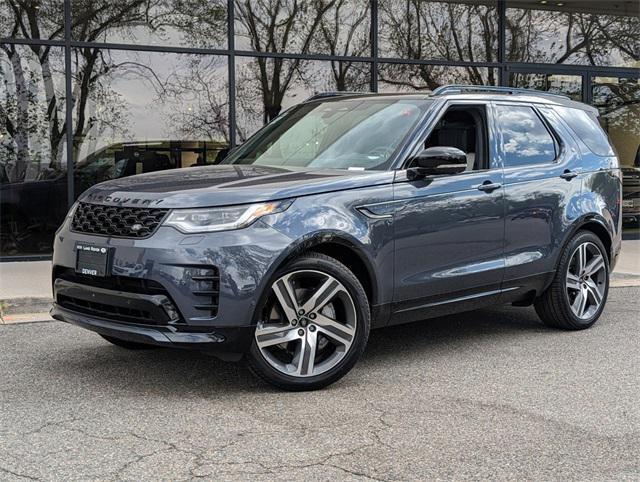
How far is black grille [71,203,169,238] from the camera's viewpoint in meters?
4.55

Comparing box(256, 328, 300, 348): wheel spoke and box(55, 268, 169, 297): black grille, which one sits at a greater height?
box(55, 268, 169, 297): black grille

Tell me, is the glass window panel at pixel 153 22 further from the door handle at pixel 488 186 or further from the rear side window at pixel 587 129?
the door handle at pixel 488 186

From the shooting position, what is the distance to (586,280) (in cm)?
670

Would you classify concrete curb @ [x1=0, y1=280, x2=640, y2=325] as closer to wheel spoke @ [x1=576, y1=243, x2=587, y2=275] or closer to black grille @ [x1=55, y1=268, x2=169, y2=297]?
black grille @ [x1=55, y1=268, x2=169, y2=297]

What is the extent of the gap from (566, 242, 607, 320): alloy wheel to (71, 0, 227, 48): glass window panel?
6.93 meters

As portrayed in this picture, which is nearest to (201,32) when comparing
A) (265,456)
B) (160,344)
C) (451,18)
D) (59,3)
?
(59,3)

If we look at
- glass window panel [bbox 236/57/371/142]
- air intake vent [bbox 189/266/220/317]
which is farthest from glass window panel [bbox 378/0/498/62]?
air intake vent [bbox 189/266/220/317]

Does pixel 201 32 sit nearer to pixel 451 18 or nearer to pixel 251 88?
pixel 251 88

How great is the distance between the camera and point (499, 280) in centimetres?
591

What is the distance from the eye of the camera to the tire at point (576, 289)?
6445 millimetres

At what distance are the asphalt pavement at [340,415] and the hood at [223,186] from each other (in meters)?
1.15

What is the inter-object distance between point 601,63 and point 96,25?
848 centimetres

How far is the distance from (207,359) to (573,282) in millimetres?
3051

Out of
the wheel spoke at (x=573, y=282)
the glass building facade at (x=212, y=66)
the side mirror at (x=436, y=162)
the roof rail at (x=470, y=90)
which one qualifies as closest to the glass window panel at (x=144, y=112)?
the glass building facade at (x=212, y=66)
